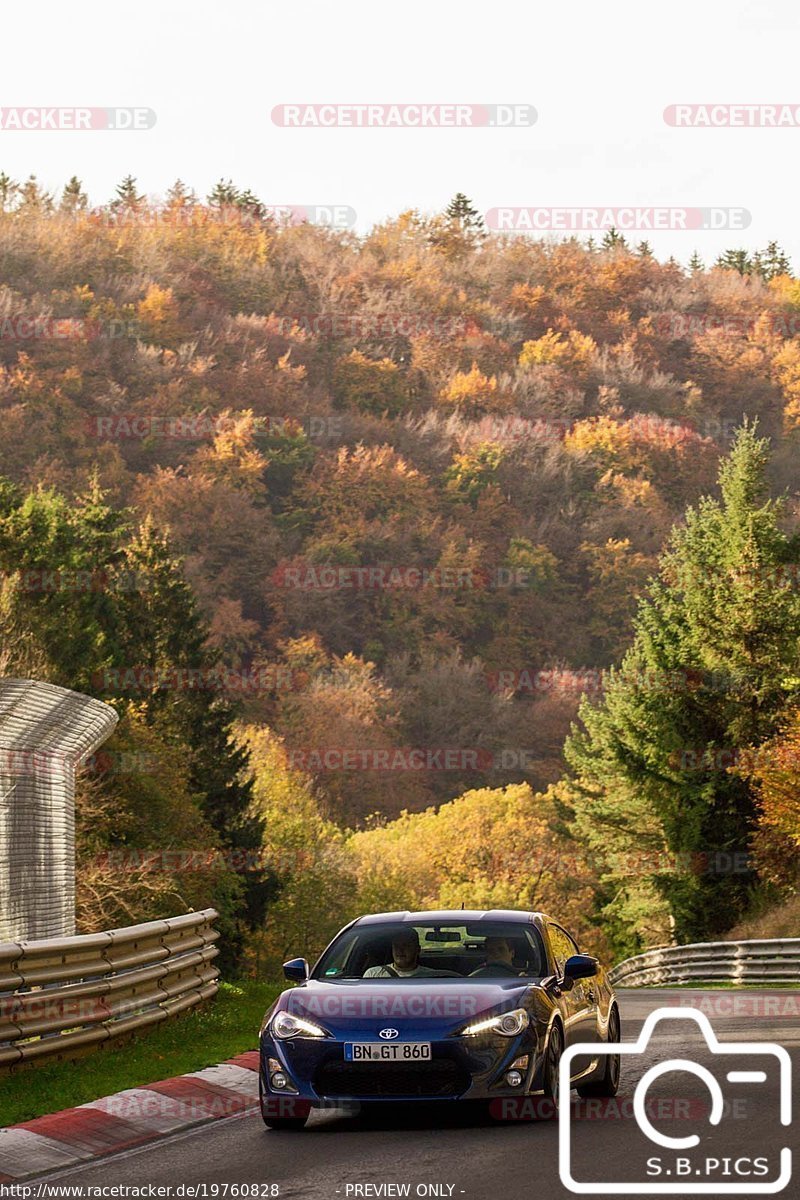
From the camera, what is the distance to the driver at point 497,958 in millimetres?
11500

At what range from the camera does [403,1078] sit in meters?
10.3

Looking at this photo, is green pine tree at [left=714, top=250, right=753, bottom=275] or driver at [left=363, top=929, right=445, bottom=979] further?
green pine tree at [left=714, top=250, right=753, bottom=275]

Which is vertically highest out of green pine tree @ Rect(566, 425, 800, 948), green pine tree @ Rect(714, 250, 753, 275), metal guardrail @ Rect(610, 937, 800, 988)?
green pine tree @ Rect(714, 250, 753, 275)

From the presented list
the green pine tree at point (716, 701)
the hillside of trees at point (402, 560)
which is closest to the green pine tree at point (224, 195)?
the hillside of trees at point (402, 560)

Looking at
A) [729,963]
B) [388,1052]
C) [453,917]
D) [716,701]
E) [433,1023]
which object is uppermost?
[453,917]

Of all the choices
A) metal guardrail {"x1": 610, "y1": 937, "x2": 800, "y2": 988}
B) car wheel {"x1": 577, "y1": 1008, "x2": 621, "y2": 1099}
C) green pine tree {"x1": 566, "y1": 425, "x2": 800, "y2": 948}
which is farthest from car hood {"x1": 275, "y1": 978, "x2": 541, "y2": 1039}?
green pine tree {"x1": 566, "y1": 425, "x2": 800, "y2": 948}

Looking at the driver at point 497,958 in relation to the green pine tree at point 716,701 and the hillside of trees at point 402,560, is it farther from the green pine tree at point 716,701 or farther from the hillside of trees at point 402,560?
the green pine tree at point 716,701

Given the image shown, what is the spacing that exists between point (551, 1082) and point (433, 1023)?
86cm

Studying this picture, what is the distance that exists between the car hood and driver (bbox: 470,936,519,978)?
25cm

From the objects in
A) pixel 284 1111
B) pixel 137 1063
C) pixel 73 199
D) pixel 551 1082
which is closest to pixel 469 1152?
pixel 551 1082

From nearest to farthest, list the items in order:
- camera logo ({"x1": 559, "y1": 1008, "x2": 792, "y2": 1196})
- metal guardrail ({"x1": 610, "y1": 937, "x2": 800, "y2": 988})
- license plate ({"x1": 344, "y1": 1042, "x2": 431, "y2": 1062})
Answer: camera logo ({"x1": 559, "y1": 1008, "x2": 792, "y2": 1196})
license plate ({"x1": 344, "y1": 1042, "x2": 431, "y2": 1062})
metal guardrail ({"x1": 610, "y1": 937, "x2": 800, "y2": 988})

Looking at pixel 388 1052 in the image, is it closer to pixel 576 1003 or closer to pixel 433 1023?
pixel 433 1023

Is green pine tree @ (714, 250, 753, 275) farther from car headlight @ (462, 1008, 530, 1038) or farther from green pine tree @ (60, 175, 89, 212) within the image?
car headlight @ (462, 1008, 530, 1038)

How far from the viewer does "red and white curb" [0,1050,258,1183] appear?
9617mm
